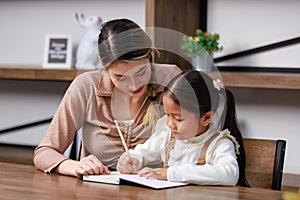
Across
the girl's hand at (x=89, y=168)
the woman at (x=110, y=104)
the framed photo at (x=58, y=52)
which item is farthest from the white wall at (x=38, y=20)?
the girl's hand at (x=89, y=168)

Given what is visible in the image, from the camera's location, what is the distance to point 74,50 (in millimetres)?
A: 3879

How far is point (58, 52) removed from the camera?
376 centimetres

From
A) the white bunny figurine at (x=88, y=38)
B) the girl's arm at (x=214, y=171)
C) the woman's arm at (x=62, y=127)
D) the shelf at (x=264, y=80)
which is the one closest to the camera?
the girl's arm at (x=214, y=171)

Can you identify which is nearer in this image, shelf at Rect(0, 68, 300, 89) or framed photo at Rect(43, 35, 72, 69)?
shelf at Rect(0, 68, 300, 89)

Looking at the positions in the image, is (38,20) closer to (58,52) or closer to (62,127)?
(58,52)

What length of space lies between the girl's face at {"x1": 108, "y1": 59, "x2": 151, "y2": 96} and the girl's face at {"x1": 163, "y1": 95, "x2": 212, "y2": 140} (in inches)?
7.1

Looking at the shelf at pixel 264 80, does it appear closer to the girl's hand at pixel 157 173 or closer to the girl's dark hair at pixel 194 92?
the girl's dark hair at pixel 194 92

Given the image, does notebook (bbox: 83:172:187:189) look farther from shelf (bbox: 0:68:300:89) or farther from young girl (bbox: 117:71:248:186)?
shelf (bbox: 0:68:300:89)

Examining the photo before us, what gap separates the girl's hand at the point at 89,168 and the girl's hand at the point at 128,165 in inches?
1.9

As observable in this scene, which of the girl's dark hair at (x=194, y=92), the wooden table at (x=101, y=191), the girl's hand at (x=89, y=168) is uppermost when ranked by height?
the girl's dark hair at (x=194, y=92)

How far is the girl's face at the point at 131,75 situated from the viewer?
203cm

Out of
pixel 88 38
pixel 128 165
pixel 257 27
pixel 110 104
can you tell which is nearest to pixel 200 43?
pixel 257 27

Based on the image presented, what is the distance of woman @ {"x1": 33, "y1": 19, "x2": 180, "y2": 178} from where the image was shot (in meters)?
2.03

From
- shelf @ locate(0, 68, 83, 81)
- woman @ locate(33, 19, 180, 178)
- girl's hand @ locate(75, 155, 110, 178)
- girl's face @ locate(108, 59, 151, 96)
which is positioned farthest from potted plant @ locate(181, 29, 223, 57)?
girl's hand @ locate(75, 155, 110, 178)
